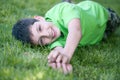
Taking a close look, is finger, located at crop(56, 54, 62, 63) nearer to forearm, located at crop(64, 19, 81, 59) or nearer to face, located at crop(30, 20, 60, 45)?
forearm, located at crop(64, 19, 81, 59)

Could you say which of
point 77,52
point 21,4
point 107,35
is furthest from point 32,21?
point 21,4

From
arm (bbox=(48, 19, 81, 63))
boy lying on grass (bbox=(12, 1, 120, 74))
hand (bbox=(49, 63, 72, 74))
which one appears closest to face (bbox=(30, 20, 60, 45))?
boy lying on grass (bbox=(12, 1, 120, 74))

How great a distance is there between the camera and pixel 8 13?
18.5 ft

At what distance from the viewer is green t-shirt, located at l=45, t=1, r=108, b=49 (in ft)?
12.6

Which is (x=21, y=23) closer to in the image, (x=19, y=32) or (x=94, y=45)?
(x=19, y=32)

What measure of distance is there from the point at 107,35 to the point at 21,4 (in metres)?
2.45

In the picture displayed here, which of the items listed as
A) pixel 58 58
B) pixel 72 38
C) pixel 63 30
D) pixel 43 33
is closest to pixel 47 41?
pixel 43 33

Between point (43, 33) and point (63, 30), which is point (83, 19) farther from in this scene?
point (43, 33)

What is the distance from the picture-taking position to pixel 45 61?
314 cm

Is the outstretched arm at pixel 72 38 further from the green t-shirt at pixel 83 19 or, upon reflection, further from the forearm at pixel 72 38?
the green t-shirt at pixel 83 19

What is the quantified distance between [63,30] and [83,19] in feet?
1.00

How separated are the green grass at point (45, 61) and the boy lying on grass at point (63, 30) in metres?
0.10

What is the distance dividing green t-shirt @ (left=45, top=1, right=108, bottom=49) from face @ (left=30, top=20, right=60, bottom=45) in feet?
0.25

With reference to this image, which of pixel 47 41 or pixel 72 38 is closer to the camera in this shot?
pixel 72 38
